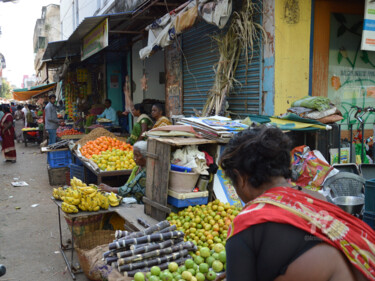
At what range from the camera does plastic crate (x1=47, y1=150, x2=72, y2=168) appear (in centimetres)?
880

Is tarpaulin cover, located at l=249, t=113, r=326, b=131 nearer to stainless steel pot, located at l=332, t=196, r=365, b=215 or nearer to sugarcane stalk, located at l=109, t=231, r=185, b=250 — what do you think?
stainless steel pot, located at l=332, t=196, r=365, b=215

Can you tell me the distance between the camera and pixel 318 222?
1370 millimetres

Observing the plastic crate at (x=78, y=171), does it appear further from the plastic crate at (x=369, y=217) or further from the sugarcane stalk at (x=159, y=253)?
the plastic crate at (x=369, y=217)

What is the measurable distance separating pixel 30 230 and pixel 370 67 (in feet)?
22.0

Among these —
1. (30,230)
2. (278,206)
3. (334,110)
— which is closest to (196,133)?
(334,110)

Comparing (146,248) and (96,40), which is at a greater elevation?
(96,40)

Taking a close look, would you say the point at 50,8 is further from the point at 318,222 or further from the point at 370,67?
the point at 318,222

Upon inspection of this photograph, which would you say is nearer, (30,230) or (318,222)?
(318,222)

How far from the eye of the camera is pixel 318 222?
4.50 feet

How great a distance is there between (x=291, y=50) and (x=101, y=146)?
4.41m

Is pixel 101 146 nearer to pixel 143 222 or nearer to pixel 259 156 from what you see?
pixel 143 222

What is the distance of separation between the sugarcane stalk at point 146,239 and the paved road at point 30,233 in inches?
67.1

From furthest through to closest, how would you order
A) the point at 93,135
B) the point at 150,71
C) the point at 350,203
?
1. the point at 150,71
2. the point at 93,135
3. the point at 350,203

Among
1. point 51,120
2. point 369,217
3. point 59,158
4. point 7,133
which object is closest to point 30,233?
point 59,158
